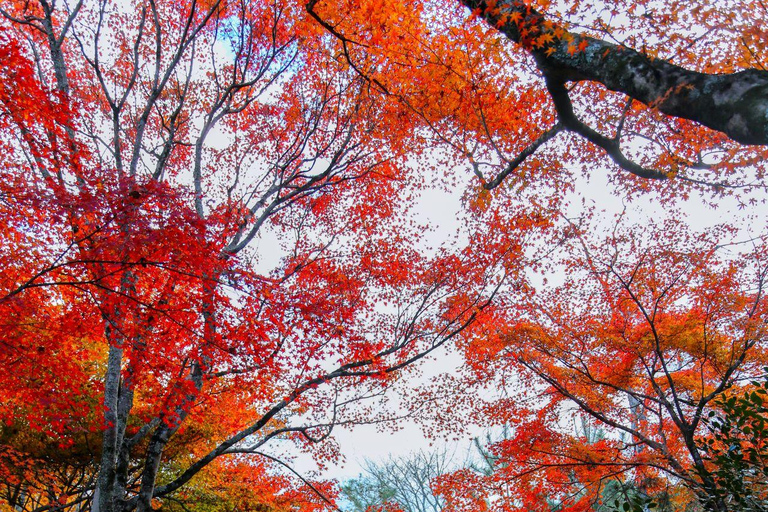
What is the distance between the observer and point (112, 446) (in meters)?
5.93

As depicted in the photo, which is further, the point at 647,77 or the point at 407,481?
the point at 407,481

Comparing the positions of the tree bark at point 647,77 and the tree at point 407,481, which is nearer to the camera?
the tree bark at point 647,77

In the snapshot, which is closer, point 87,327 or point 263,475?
point 87,327

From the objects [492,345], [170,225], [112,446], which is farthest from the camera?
[492,345]

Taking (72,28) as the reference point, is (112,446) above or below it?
below

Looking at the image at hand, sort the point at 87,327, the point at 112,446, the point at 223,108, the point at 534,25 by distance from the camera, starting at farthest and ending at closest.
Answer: the point at 223,108
the point at 87,327
the point at 112,446
the point at 534,25

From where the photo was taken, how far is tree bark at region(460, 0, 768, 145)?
269 cm

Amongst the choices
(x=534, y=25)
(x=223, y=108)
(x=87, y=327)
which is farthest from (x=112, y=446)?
(x=534, y=25)

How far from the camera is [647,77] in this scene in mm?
3061

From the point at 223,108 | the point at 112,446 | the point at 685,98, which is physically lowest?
the point at 112,446

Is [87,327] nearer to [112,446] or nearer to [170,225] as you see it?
[112,446]

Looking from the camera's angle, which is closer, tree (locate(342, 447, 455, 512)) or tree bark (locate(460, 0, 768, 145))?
tree bark (locate(460, 0, 768, 145))

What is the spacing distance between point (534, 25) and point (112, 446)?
7.02 meters

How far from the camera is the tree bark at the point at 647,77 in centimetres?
269
